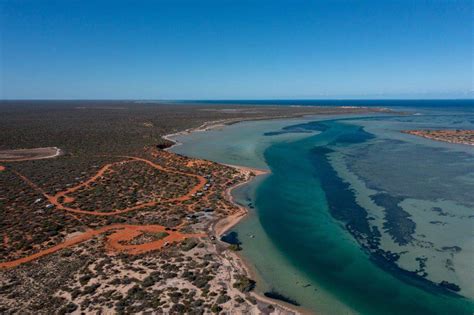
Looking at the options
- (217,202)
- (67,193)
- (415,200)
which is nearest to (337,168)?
(415,200)

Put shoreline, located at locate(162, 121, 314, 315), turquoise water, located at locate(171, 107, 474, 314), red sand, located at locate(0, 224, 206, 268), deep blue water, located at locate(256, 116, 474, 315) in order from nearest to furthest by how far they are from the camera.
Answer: shoreline, located at locate(162, 121, 314, 315) < deep blue water, located at locate(256, 116, 474, 315) < turquoise water, located at locate(171, 107, 474, 314) < red sand, located at locate(0, 224, 206, 268)

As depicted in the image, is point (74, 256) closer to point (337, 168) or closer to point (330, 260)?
point (330, 260)

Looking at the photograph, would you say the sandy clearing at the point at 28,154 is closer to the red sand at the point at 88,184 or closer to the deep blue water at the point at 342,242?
the red sand at the point at 88,184

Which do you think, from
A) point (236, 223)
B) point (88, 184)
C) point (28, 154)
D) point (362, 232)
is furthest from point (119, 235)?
point (28, 154)

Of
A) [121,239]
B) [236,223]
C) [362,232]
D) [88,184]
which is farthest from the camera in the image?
[88,184]

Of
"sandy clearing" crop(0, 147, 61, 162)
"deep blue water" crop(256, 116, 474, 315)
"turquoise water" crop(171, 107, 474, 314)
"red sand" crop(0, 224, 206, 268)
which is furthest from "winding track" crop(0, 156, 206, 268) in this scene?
"sandy clearing" crop(0, 147, 61, 162)

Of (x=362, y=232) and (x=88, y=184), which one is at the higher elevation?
(x=88, y=184)

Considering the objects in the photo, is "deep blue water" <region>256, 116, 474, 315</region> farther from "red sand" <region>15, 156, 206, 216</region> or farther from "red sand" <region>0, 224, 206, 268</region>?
"red sand" <region>0, 224, 206, 268</region>

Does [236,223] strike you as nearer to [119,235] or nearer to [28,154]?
[119,235]

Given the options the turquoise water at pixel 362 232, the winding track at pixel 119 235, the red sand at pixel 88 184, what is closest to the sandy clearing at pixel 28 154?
the red sand at pixel 88 184
